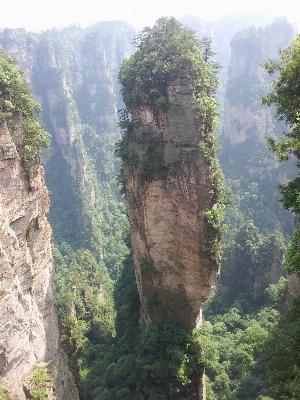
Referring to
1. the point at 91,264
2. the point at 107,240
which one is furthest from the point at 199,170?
the point at 107,240

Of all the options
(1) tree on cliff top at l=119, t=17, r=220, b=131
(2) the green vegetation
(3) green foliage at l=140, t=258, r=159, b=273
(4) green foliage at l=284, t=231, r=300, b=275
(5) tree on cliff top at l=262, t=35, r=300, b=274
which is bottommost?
(4) green foliage at l=284, t=231, r=300, b=275

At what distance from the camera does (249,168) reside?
2408 inches

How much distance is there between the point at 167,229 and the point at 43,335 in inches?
315

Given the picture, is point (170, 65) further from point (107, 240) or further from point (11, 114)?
point (107, 240)

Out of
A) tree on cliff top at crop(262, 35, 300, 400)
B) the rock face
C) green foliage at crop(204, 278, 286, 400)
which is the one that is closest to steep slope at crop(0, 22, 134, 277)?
green foliage at crop(204, 278, 286, 400)

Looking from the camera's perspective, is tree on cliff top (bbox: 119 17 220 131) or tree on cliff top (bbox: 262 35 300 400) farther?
tree on cliff top (bbox: 119 17 220 131)

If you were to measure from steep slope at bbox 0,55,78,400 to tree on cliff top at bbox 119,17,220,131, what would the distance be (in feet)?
18.4

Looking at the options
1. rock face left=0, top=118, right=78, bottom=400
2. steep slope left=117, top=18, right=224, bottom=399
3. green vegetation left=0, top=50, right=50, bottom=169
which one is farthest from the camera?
steep slope left=117, top=18, right=224, bottom=399

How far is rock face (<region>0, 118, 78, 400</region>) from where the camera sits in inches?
521

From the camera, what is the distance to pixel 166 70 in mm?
16875

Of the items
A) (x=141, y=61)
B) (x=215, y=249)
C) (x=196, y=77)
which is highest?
(x=141, y=61)

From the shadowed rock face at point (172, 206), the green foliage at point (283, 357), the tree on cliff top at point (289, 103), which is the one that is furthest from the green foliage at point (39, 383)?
the tree on cliff top at point (289, 103)

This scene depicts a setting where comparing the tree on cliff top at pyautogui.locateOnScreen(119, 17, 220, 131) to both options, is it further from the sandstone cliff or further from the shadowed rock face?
the shadowed rock face

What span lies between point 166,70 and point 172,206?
6855 millimetres
